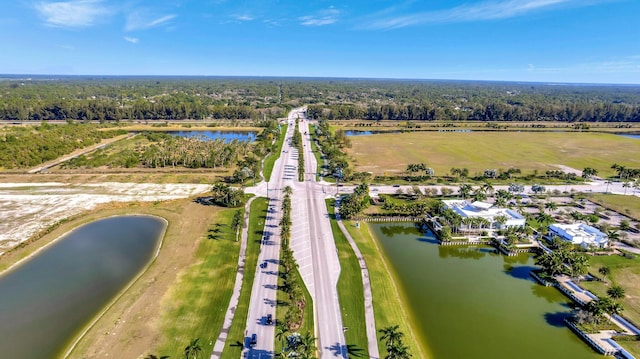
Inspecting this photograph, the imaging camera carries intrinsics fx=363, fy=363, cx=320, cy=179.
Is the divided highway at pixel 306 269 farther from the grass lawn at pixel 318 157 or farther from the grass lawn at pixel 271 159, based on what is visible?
the grass lawn at pixel 318 157

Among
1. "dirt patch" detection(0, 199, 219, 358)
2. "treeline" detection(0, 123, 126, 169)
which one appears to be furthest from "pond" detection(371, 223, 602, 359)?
"treeline" detection(0, 123, 126, 169)

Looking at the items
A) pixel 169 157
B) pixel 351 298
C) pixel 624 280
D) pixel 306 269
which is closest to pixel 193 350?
pixel 351 298

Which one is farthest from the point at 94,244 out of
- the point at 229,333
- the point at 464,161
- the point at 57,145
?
the point at 464,161

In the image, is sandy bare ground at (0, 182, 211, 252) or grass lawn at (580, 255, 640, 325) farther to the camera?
sandy bare ground at (0, 182, 211, 252)

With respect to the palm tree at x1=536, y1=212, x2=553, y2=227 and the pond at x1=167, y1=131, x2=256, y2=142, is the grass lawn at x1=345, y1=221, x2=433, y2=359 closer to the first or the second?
the palm tree at x1=536, y1=212, x2=553, y2=227

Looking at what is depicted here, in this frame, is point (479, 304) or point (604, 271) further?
point (604, 271)

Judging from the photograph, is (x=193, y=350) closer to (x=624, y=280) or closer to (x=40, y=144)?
(x=624, y=280)

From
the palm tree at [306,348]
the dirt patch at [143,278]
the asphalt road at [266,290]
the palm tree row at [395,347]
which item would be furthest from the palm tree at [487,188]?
the palm tree at [306,348]
